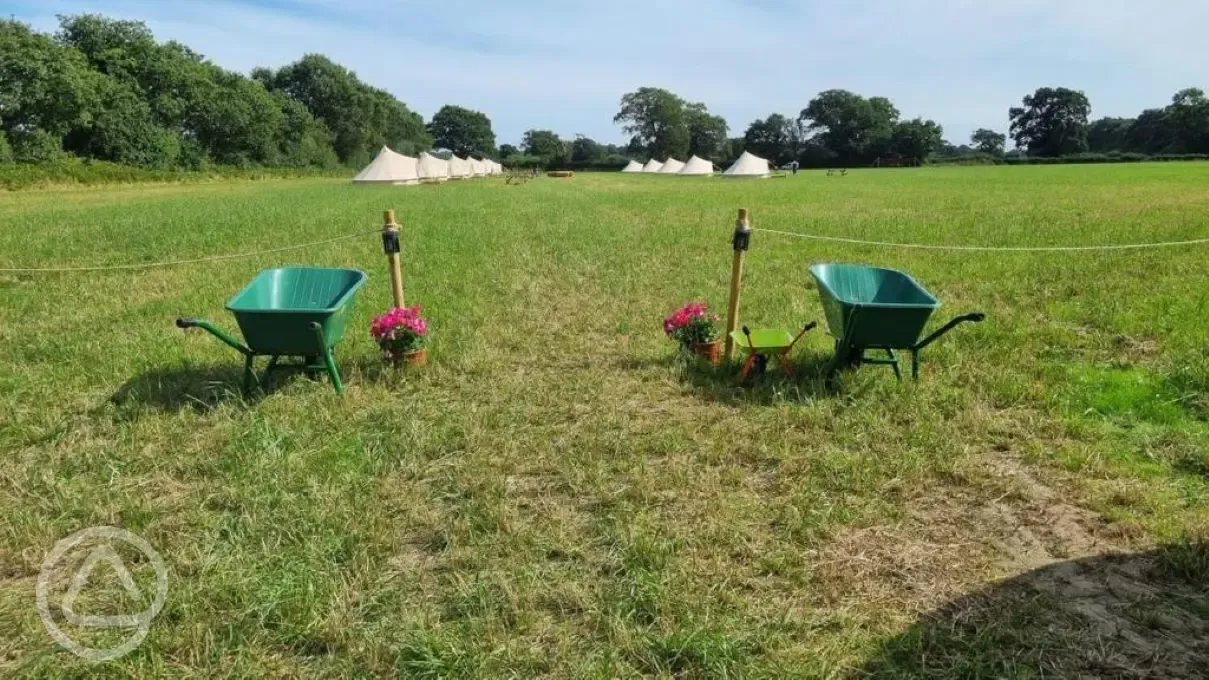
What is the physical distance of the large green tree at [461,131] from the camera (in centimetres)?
12616

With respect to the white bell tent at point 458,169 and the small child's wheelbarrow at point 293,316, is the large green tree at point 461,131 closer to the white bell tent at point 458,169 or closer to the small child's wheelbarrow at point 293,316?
the white bell tent at point 458,169

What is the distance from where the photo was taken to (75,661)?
252 cm

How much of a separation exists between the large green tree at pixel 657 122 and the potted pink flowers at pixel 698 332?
340ft

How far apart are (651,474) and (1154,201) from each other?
845 inches

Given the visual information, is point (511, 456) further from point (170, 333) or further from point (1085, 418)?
point (170, 333)

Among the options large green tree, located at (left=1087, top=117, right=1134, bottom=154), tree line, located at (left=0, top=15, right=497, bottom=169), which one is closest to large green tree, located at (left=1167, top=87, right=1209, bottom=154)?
large green tree, located at (left=1087, top=117, right=1134, bottom=154)

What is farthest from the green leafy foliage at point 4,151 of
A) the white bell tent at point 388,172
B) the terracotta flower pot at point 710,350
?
the terracotta flower pot at point 710,350

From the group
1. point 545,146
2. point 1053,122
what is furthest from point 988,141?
point 545,146

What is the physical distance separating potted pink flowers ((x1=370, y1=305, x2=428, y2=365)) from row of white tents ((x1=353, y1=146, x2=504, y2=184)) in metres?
39.6

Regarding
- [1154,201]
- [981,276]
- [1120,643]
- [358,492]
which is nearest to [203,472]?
[358,492]

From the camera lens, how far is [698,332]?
5.90 meters

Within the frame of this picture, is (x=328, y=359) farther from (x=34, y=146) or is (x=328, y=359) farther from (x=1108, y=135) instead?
(x=1108, y=135)

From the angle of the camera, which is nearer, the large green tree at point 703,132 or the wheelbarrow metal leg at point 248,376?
the wheelbarrow metal leg at point 248,376

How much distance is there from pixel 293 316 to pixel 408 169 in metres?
41.5
